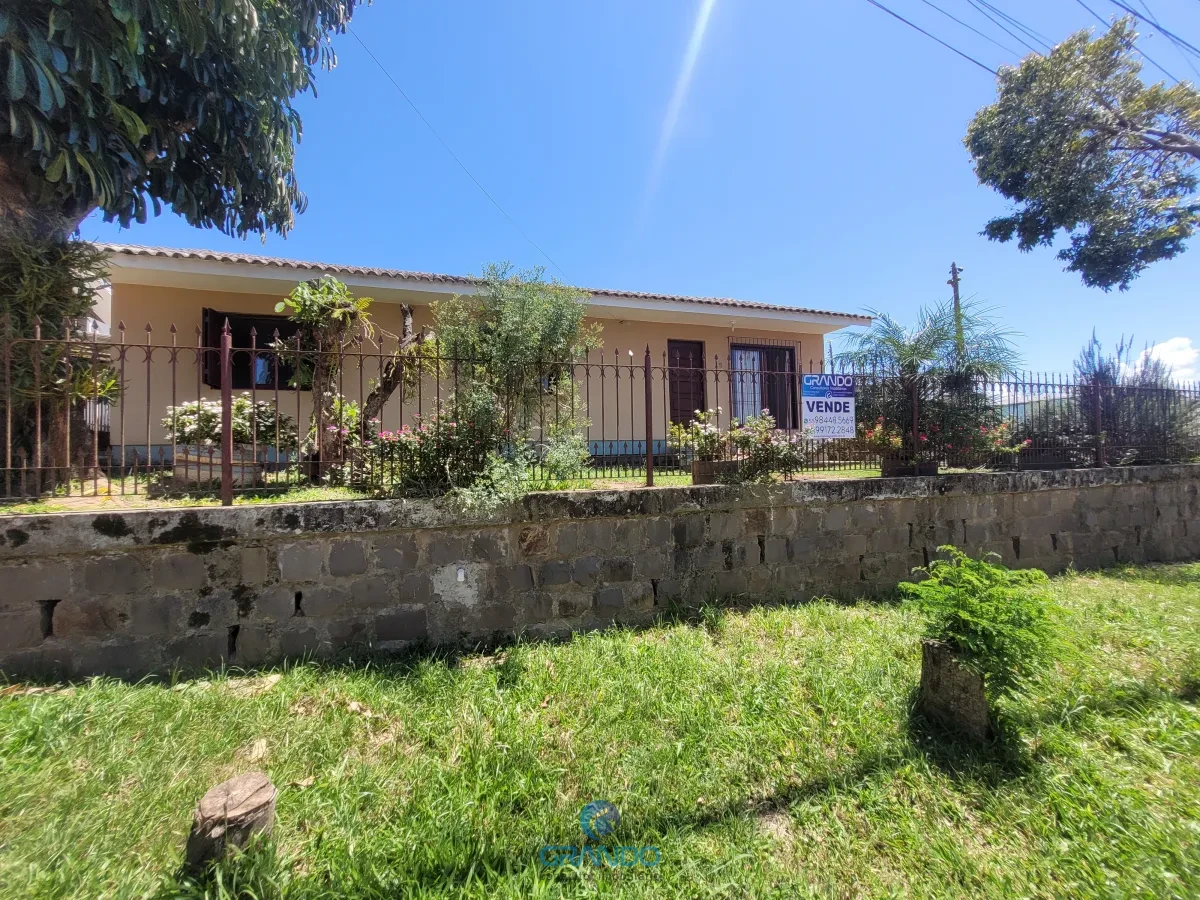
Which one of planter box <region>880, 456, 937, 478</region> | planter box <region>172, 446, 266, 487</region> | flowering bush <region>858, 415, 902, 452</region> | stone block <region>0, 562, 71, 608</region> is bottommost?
stone block <region>0, 562, 71, 608</region>

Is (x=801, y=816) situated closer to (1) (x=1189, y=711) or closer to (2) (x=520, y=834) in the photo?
(2) (x=520, y=834)

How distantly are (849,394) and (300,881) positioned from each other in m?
5.22

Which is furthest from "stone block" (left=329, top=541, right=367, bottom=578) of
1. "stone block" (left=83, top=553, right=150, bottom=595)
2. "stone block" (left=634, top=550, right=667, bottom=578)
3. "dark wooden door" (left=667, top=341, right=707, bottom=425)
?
"dark wooden door" (left=667, top=341, right=707, bottom=425)

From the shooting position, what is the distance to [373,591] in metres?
3.35

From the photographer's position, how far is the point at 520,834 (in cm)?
196

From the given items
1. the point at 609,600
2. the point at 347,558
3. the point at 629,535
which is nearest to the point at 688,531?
the point at 629,535

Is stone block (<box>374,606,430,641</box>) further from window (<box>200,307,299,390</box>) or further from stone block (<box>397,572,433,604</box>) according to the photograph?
window (<box>200,307,299,390</box>)

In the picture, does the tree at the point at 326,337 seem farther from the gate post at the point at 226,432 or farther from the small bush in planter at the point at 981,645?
the small bush in planter at the point at 981,645

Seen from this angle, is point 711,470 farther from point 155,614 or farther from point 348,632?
point 155,614

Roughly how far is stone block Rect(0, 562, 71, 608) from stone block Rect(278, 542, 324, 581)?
3.50 ft

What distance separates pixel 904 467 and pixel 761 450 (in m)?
2.04

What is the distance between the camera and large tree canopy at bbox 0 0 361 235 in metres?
3.27

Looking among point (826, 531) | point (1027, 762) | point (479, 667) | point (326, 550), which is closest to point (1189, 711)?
point (1027, 762)

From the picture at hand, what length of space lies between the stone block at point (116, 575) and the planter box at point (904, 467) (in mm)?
6153
